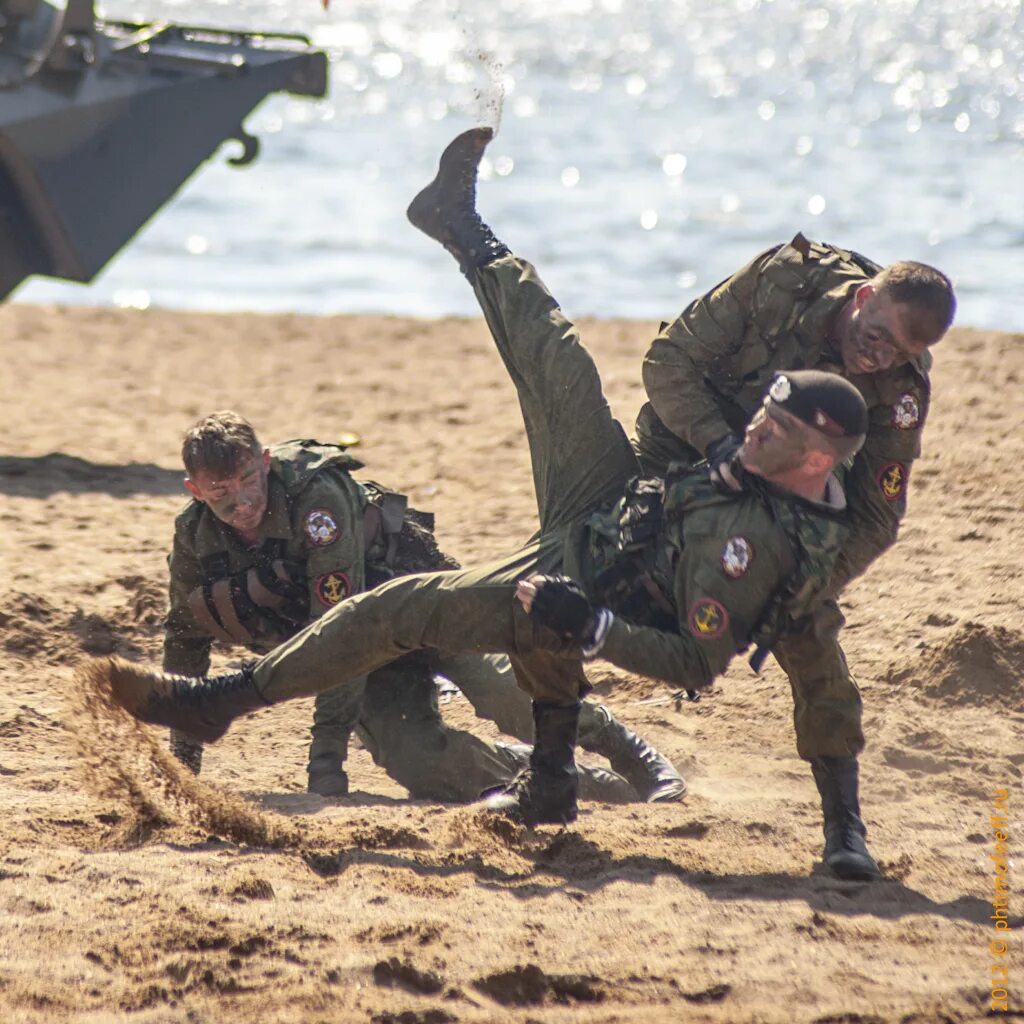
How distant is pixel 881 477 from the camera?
4.72 metres

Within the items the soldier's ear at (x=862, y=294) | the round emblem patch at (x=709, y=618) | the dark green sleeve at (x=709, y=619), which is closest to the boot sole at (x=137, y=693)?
the dark green sleeve at (x=709, y=619)

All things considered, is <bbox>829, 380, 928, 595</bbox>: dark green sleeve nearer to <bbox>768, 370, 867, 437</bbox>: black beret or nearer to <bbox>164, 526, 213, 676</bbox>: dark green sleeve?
<bbox>768, 370, 867, 437</bbox>: black beret

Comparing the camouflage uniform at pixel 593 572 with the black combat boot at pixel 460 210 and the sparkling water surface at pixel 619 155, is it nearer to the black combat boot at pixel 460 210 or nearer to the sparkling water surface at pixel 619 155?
the black combat boot at pixel 460 210

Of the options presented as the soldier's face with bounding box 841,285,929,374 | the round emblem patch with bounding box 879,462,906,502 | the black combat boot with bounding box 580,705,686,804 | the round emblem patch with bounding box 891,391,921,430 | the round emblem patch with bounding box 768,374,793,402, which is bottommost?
the black combat boot with bounding box 580,705,686,804

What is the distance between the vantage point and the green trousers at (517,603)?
4.27m

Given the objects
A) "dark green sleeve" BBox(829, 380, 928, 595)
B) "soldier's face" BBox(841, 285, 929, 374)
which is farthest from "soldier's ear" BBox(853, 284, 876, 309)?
"dark green sleeve" BBox(829, 380, 928, 595)

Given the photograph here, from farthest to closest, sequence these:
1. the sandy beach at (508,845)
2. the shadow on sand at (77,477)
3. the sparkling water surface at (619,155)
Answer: the sparkling water surface at (619,155)
the shadow on sand at (77,477)
the sandy beach at (508,845)

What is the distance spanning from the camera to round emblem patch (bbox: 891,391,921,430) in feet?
15.3

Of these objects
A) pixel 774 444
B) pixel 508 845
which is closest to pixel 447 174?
pixel 774 444

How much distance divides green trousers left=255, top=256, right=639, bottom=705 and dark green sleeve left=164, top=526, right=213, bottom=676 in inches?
23.4

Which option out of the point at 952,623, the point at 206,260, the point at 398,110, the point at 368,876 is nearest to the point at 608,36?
the point at 398,110

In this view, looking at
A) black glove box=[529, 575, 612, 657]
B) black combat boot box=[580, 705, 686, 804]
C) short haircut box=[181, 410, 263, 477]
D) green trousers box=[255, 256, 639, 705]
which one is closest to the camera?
black glove box=[529, 575, 612, 657]

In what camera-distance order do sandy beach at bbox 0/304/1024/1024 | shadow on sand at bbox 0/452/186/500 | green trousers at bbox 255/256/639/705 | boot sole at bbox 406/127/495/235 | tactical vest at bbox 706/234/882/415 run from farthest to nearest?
shadow on sand at bbox 0/452/186/500 < boot sole at bbox 406/127/495/235 < tactical vest at bbox 706/234/882/415 < green trousers at bbox 255/256/639/705 < sandy beach at bbox 0/304/1024/1024

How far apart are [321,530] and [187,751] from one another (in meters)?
0.78
